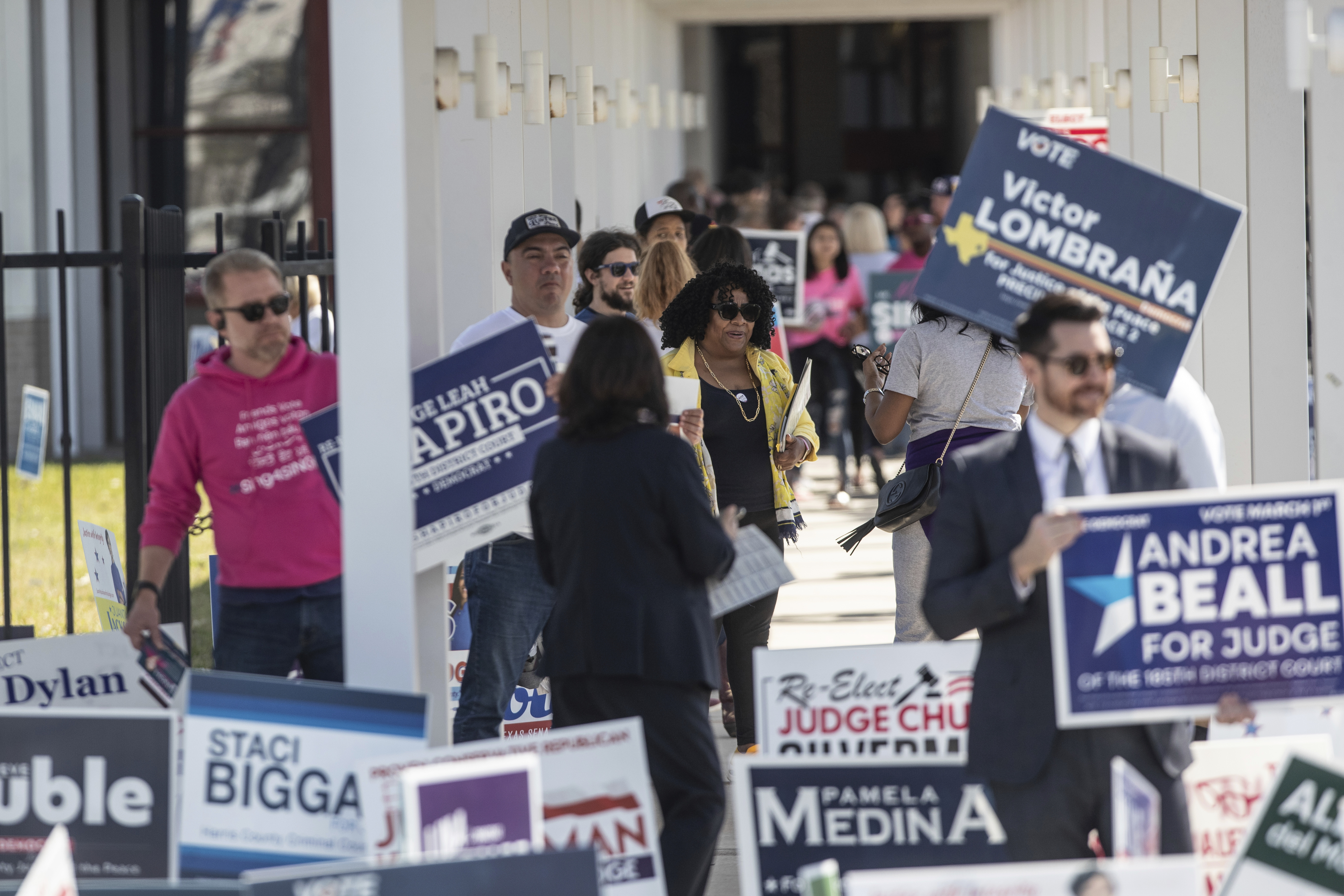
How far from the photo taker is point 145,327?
6379 mm

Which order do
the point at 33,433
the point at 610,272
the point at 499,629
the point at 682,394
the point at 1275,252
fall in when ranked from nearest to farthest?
the point at 682,394, the point at 499,629, the point at 1275,252, the point at 610,272, the point at 33,433

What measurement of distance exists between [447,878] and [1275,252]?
4054mm

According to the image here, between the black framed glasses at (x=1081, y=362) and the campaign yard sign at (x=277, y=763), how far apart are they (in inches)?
67.7

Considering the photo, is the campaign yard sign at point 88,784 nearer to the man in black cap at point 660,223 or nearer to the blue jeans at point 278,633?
the blue jeans at point 278,633

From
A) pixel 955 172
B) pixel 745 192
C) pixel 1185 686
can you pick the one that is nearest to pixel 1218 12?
pixel 1185 686

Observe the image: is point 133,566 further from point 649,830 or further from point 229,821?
point 649,830

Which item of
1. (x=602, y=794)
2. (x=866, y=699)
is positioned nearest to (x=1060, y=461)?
(x=866, y=699)

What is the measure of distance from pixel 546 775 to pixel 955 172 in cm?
2939

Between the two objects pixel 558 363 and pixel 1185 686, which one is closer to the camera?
pixel 1185 686

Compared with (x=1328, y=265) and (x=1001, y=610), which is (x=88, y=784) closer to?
(x=1001, y=610)

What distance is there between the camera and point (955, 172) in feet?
106

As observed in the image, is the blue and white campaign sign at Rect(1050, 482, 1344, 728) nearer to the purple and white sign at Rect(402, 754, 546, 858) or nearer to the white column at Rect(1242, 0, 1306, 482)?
the purple and white sign at Rect(402, 754, 546, 858)

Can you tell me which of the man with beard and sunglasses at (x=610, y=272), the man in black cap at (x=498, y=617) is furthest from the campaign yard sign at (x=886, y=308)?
the man in black cap at (x=498, y=617)

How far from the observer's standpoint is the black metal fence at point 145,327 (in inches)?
245
